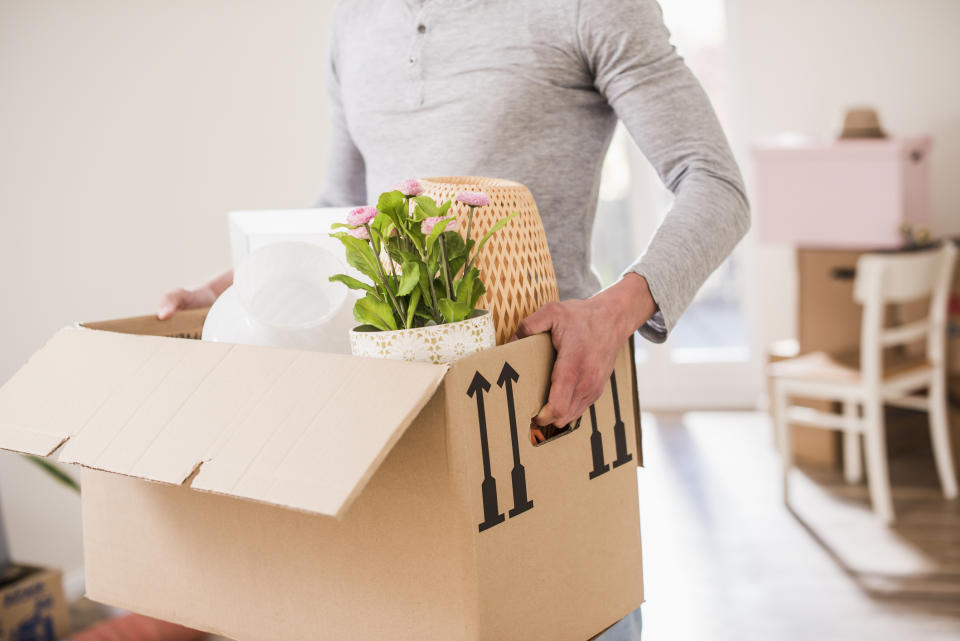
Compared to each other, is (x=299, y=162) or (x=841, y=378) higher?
(x=299, y=162)

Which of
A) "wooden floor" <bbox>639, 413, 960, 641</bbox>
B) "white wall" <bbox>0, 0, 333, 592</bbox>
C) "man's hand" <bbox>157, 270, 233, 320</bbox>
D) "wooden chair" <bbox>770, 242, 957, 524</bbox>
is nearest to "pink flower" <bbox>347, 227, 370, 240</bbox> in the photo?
"man's hand" <bbox>157, 270, 233, 320</bbox>

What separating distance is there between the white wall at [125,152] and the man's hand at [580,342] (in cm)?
232

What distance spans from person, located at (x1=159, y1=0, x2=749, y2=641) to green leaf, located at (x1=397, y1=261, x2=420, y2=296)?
12 cm

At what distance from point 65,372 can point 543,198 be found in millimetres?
529

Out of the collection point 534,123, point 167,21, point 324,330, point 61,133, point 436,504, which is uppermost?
point 167,21

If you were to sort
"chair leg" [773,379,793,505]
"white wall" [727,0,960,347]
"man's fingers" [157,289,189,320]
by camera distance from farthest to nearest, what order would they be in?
"white wall" [727,0,960,347]
"chair leg" [773,379,793,505]
"man's fingers" [157,289,189,320]

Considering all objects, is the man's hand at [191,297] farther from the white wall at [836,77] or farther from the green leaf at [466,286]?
the white wall at [836,77]

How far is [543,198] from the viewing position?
1025mm

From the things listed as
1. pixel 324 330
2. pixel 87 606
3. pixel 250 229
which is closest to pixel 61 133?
pixel 87 606

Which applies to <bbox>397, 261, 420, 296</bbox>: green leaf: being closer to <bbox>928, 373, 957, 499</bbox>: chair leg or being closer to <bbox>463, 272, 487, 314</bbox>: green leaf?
<bbox>463, 272, 487, 314</bbox>: green leaf

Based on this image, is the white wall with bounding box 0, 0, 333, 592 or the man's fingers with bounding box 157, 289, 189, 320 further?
the white wall with bounding box 0, 0, 333, 592

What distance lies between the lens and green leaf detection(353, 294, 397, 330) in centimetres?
67

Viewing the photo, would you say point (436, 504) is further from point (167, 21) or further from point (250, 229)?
point (167, 21)

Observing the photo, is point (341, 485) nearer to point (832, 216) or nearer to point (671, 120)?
point (671, 120)
